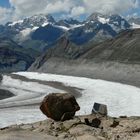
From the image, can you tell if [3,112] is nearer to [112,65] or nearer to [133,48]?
[112,65]

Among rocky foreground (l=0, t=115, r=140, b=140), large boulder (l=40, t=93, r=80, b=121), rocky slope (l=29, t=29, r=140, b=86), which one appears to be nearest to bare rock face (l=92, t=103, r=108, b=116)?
rocky foreground (l=0, t=115, r=140, b=140)

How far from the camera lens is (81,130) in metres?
20.5

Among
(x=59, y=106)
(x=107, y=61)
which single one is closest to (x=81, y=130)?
(x=59, y=106)

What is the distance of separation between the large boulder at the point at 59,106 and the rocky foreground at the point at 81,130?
47 centimetres

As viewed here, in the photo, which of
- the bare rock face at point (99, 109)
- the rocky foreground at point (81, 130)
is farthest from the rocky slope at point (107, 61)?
the rocky foreground at point (81, 130)

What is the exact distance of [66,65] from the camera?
174 m

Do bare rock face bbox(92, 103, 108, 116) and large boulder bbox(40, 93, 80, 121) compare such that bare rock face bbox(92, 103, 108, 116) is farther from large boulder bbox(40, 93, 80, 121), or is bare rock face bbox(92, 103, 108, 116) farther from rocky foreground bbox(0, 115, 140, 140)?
large boulder bbox(40, 93, 80, 121)

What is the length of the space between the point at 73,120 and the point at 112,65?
116799 millimetres

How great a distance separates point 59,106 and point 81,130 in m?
3.12

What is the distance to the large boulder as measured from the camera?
23172 millimetres

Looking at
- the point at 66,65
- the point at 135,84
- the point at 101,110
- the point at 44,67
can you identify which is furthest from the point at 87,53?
the point at 101,110

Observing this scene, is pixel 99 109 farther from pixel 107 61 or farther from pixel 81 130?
pixel 107 61

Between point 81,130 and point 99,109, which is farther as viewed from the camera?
point 99,109

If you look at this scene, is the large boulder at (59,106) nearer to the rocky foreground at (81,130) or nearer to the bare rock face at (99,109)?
the rocky foreground at (81,130)
